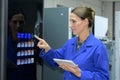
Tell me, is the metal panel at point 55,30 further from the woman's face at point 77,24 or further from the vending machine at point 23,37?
the woman's face at point 77,24

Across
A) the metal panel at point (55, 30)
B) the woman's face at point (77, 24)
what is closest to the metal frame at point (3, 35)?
the woman's face at point (77, 24)

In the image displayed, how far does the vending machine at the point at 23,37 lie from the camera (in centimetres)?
183

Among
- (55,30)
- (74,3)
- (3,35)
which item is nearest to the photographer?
(3,35)

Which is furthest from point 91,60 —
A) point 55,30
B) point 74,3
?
point 74,3

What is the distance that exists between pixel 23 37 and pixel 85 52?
0.50 meters

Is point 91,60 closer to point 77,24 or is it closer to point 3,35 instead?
point 77,24

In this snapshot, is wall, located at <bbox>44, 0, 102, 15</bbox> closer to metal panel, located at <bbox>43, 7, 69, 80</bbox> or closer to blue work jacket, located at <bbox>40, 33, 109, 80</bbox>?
metal panel, located at <bbox>43, 7, 69, 80</bbox>

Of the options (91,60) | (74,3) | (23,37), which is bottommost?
(91,60)

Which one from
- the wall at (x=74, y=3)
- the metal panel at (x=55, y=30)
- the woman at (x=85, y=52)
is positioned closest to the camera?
the woman at (x=85, y=52)

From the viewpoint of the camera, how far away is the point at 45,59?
7.19ft

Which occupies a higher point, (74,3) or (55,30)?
(74,3)

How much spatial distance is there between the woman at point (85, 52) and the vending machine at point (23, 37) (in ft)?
0.36

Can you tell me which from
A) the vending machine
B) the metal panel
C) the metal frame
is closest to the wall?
the metal panel

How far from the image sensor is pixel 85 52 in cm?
201
